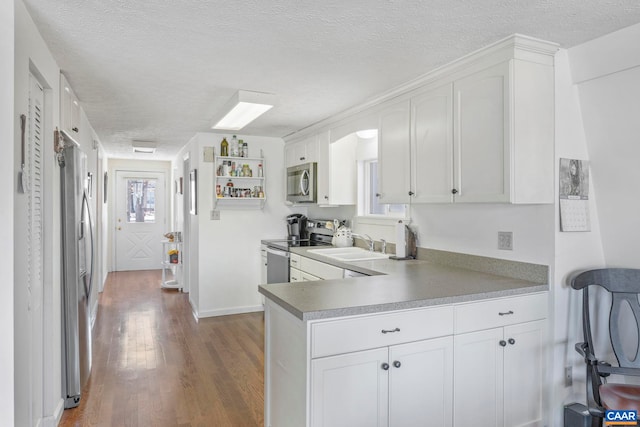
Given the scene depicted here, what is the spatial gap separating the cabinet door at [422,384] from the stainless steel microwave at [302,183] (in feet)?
8.85

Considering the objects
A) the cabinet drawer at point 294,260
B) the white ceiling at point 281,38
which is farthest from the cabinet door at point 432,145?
the cabinet drawer at point 294,260

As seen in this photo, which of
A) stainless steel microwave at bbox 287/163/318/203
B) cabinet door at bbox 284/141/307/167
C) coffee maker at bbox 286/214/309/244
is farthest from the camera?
coffee maker at bbox 286/214/309/244

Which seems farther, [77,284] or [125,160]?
[125,160]

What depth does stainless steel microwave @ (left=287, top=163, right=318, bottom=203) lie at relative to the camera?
14.7 feet

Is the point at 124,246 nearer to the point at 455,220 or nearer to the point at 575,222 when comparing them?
the point at 455,220

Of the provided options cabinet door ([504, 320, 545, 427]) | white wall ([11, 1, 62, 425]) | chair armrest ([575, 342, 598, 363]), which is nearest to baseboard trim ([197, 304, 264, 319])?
white wall ([11, 1, 62, 425])

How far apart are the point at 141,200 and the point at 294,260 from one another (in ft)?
18.6

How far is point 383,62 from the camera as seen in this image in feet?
8.46

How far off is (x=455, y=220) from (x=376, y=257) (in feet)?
2.92

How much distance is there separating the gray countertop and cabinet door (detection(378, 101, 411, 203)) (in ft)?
2.09

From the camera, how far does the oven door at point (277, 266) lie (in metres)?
4.36

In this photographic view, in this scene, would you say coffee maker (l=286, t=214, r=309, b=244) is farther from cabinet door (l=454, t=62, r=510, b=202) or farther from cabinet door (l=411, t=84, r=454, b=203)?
cabinet door (l=454, t=62, r=510, b=202)

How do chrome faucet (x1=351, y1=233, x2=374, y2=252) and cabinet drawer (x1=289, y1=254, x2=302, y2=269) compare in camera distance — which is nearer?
chrome faucet (x1=351, y1=233, x2=374, y2=252)

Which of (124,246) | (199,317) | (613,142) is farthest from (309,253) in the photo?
(124,246)
